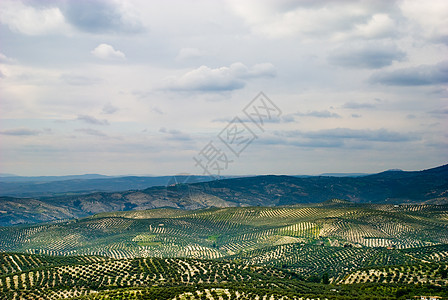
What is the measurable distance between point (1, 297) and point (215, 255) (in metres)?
120

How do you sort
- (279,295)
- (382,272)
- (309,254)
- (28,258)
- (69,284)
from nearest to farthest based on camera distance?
(279,295), (69,284), (382,272), (28,258), (309,254)

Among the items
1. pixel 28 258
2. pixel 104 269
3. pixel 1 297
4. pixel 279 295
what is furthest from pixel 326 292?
pixel 28 258

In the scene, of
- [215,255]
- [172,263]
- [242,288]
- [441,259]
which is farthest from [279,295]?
[215,255]

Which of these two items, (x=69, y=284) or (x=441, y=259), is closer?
(x=69, y=284)

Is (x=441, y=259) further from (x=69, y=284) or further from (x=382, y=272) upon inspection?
(x=69, y=284)

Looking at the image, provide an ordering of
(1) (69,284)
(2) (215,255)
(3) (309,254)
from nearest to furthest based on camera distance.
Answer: (1) (69,284)
(3) (309,254)
(2) (215,255)

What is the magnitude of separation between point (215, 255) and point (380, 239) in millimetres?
78599

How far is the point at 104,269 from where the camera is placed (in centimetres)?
9988

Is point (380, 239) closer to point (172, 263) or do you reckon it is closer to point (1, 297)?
point (172, 263)

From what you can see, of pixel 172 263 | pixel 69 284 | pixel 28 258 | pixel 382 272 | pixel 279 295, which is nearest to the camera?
pixel 279 295

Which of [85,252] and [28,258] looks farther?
[85,252]

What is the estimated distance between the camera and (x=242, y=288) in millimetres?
79562

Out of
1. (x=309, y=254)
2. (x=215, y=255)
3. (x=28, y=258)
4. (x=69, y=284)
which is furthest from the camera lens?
(x=215, y=255)

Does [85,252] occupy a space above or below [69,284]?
below
